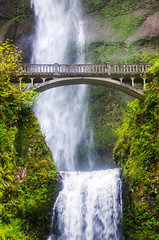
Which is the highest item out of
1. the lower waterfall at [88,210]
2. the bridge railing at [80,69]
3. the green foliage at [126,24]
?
the green foliage at [126,24]

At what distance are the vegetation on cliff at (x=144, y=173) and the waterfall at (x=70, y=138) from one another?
87 centimetres

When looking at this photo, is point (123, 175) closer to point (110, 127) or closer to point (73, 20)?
point (110, 127)

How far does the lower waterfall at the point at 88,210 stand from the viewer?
10.9 m

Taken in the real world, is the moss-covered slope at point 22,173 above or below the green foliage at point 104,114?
below

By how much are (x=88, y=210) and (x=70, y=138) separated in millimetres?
12146

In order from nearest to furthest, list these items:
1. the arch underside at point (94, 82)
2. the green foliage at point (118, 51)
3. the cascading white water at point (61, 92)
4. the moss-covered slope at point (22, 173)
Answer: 1. the moss-covered slope at point (22, 173)
2. the arch underside at point (94, 82)
3. the cascading white water at point (61, 92)
4. the green foliage at point (118, 51)

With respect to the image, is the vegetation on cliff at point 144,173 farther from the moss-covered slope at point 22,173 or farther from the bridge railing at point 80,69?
the moss-covered slope at point 22,173

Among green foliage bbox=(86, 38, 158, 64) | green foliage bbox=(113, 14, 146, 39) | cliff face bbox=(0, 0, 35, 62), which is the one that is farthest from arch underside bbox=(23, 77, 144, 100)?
cliff face bbox=(0, 0, 35, 62)

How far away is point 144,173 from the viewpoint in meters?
10.7

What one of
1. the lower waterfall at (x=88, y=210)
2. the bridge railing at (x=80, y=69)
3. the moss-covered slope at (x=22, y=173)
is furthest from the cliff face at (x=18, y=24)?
the lower waterfall at (x=88, y=210)

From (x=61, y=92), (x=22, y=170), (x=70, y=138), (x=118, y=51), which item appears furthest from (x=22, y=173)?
(x=118, y=51)

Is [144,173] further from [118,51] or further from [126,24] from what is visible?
[126,24]

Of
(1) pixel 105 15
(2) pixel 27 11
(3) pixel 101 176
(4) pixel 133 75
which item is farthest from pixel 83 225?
(2) pixel 27 11

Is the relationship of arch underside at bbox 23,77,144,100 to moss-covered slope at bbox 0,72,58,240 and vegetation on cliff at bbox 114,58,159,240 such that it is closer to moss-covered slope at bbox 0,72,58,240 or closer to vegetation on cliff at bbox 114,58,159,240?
vegetation on cliff at bbox 114,58,159,240
